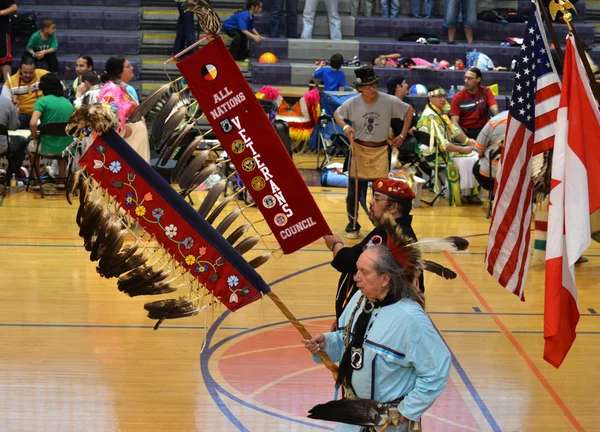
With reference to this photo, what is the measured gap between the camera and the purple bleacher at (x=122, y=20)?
17.7 metres

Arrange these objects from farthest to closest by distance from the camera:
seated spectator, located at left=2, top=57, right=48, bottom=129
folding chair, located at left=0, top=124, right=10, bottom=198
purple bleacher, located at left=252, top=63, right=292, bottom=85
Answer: purple bleacher, located at left=252, top=63, right=292, bottom=85, seated spectator, located at left=2, top=57, right=48, bottom=129, folding chair, located at left=0, top=124, right=10, bottom=198

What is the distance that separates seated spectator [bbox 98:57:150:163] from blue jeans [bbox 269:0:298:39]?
832cm

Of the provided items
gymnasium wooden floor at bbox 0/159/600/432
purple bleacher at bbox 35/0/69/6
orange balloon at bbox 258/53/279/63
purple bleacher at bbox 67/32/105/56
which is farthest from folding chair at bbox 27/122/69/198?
purple bleacher at bbox 35/0/69/6

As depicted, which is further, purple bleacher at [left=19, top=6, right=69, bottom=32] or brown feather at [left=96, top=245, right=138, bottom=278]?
purple bleacher at [left=19, top=6, right=69, bottom=32]

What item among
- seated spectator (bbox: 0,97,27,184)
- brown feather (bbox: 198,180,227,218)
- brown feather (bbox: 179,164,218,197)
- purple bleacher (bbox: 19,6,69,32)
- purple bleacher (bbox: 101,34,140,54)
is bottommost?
seated spectator (bbox: 0,97,27,184)

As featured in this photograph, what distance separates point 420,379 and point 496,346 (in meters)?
3.42

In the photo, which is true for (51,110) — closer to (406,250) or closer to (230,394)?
(230,394)

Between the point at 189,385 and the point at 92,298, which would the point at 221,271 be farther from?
the point at 92,298

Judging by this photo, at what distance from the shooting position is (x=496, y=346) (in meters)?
7.10

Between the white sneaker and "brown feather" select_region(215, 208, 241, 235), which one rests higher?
"brown feather" select_region(215, 208, 241, 235)

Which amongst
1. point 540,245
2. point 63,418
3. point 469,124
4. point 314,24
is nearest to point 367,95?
point 540,245

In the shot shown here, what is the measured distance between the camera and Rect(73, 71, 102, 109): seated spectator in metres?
10.3

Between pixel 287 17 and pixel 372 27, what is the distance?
5.60ft

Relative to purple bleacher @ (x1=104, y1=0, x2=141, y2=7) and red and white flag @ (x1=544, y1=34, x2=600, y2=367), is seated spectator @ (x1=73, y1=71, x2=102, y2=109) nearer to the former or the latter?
purple bleacher @ (x1=104, y1=0, x2=141, y2=7)
